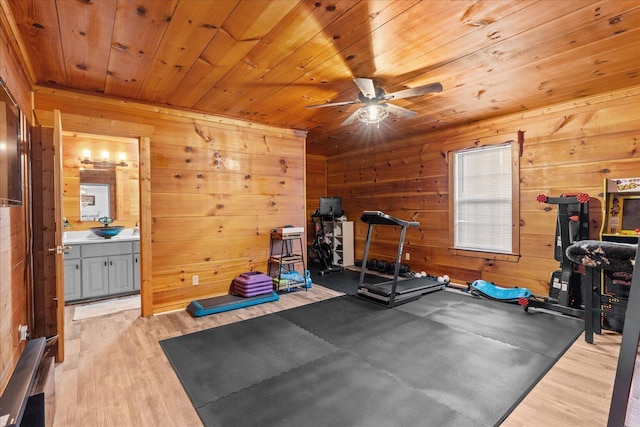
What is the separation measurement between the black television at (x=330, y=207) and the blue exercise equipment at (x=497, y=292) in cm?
303

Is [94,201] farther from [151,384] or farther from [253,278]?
[151,384]

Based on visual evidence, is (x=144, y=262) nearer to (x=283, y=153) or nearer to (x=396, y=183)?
(x=283, y=153)

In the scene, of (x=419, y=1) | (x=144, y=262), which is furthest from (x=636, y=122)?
(x=144, y=262)

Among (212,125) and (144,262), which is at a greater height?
(212,125)

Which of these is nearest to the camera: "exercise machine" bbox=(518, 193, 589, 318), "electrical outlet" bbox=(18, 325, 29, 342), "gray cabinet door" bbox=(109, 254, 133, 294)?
"electrical outlet" bbox=(18, 325, 29, 342)

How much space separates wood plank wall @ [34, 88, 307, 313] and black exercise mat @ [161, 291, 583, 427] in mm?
1073

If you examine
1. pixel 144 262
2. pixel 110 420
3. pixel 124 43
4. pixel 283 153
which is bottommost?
pixel 110 420

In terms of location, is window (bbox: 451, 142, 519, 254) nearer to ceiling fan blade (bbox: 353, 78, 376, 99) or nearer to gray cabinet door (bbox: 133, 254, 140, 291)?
ceiling fan blade (bbox: 353, 78, 376, 99)

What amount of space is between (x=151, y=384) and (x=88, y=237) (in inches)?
125

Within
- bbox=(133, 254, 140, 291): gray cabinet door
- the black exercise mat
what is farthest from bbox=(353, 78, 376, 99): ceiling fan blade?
bbox=(133, 254, 140, 291): gray cabinet door

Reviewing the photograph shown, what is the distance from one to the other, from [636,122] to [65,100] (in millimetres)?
5924

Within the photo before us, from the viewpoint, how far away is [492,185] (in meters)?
4.43

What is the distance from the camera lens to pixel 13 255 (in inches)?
83.3

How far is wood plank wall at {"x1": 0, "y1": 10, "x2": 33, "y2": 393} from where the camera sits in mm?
1842
